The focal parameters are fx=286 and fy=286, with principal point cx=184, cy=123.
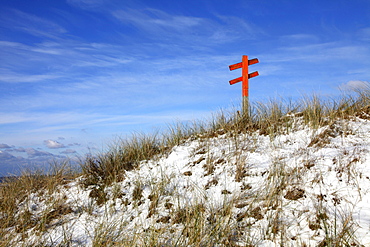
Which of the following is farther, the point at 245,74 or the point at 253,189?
the point at 245,74

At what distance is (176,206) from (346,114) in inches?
221

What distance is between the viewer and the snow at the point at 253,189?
4.26m

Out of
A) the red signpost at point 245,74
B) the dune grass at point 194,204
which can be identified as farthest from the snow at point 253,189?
the red signpost at point 245,74

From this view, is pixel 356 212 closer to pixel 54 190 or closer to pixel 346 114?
pixel 346 114

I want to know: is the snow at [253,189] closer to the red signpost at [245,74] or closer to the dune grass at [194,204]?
the dune grass at [194,204]

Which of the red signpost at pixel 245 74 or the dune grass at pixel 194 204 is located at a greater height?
→ the red signpost at pixel 245 74

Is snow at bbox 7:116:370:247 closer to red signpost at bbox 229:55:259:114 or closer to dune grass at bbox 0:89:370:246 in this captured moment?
dune grass at bbox 0:89:370:246

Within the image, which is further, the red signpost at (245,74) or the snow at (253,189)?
the red signpost at (245,74)

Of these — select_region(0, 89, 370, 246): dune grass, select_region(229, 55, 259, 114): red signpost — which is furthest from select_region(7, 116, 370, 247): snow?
select_region(229, 55, 259, 114): red signpost

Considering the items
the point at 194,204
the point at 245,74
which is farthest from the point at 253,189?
the point at 245,74

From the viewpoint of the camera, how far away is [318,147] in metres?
6.30

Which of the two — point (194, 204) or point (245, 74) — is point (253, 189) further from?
point (245, 74)

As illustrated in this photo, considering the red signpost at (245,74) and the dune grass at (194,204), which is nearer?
the dune grass at (194,204)

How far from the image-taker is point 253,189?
5410 millimetres
